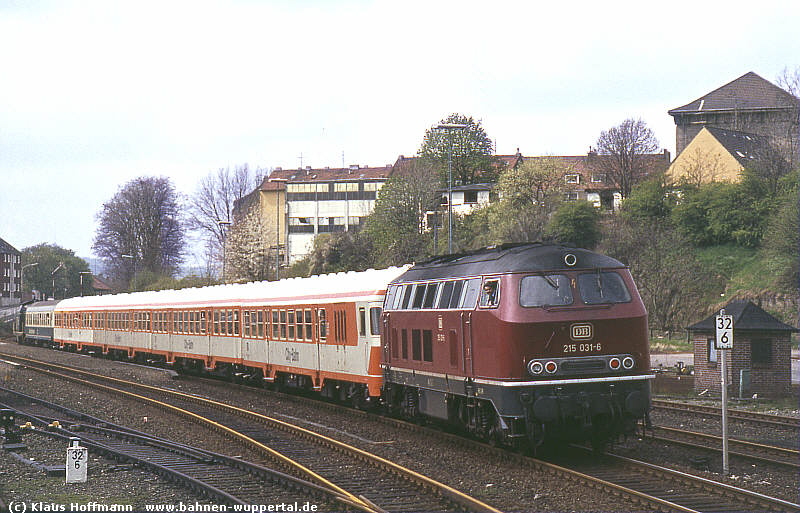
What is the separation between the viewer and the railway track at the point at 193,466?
13055 millimetres

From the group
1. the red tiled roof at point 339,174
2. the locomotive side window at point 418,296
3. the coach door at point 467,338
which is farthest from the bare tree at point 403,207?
the coach door at point 467,338

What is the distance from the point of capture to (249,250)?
98625mm

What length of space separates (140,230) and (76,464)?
96090mm

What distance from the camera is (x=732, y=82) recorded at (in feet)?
315

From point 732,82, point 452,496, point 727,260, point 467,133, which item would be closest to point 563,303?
point 452,496

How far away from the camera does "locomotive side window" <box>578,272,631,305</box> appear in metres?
15.0

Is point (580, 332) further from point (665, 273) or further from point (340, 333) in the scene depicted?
point (665, 273)

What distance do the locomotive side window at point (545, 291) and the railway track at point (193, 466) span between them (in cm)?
431

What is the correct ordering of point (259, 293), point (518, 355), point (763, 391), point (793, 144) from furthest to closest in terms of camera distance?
point (793, 144) → point (259, 293) → point (763, 391) → point (518, 355)

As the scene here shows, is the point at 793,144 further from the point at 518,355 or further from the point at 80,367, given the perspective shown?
the point at 518,355

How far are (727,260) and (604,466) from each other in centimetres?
4517

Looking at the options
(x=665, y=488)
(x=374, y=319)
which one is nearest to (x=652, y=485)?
(x=665, y=488)

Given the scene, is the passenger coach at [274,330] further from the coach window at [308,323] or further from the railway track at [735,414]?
the railway track at [735,414]

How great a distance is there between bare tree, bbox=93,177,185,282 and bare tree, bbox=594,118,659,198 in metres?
49.2
